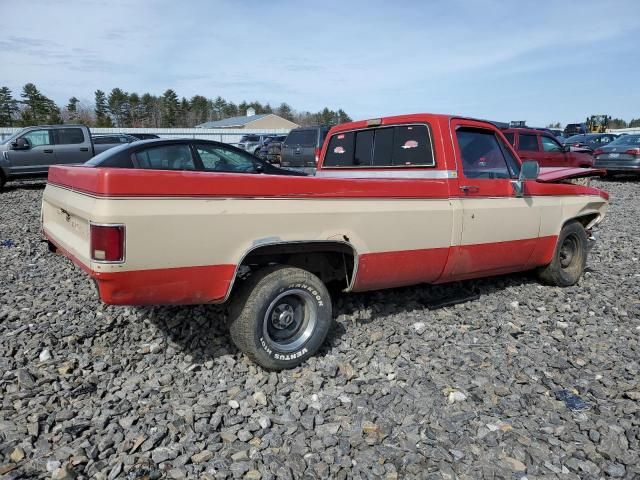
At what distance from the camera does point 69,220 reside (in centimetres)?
340

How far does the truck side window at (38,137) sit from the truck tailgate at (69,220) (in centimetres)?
1140

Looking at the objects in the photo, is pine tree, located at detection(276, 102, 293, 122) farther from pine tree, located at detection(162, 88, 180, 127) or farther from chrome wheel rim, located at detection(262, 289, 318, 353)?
chrome wheel rim, located at detection(262, 289, 318, 353)

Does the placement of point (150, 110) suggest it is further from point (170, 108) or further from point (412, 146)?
point (412, 146)

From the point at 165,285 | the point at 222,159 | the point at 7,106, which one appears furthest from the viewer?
the point at 7,106

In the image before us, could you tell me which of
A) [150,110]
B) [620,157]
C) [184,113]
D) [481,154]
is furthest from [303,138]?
[184,113]

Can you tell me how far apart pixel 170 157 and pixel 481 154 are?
5.65m

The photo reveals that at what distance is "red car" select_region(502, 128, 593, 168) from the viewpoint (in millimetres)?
13266

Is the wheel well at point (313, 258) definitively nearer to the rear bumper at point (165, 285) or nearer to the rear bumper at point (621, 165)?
the rear bumper at point (165, 285)

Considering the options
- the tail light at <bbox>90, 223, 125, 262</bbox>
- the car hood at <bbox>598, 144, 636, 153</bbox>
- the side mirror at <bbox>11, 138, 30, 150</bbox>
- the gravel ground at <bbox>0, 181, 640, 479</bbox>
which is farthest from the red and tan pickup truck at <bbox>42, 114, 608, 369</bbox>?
the car hood at <bbox>598, 144, 636, 153</bbox>

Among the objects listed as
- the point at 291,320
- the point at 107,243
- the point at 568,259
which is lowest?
the point at 291,320

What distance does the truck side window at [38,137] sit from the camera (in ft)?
44.9

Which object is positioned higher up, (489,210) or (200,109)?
(200,109)

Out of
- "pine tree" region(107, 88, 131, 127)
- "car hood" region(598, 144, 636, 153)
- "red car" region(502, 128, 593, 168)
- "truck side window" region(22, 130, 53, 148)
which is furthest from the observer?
"pine tree" region(107, 88, 131, 127)

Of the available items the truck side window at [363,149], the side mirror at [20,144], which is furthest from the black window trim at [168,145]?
the side mirror at [20,144]
